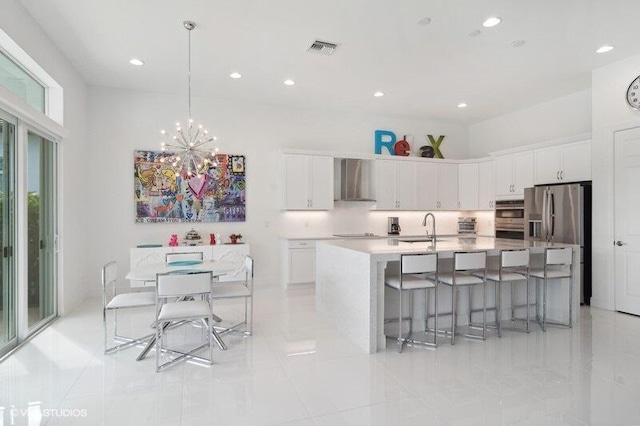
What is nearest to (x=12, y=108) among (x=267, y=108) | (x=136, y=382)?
(x=136, y=382)

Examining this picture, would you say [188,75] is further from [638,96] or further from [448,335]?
[638,96]

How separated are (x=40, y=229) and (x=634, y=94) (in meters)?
7.51

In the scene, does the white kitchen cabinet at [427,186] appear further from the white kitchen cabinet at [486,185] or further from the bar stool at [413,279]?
the bar stool at [413,279]

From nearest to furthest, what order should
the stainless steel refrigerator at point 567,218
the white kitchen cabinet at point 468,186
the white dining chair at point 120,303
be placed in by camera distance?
1. the white dining chair at point 120,303
2. the stainless steel refrigerator at point 567,218
3. the white kitchen cabinet at point 468,186

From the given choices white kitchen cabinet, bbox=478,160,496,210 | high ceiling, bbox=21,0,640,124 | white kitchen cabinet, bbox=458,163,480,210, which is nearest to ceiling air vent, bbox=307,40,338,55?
high ceiling, bbox=21,0,640,124

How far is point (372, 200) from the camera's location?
276 inches

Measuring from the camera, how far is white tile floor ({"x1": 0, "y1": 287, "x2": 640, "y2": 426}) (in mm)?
2387

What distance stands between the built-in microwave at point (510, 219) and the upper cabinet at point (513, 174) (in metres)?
0.14

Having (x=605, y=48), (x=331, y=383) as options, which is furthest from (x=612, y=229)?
(x=331, y=383)

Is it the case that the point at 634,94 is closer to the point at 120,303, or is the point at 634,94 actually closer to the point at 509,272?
the point at 509,272

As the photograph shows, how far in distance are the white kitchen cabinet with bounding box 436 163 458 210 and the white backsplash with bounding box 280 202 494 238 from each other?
0.30 metres

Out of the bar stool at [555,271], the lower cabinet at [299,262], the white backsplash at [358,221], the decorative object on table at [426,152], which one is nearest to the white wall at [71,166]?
the lower cabinet at [299,262]

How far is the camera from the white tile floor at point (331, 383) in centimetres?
239

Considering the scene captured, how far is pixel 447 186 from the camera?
753cm
